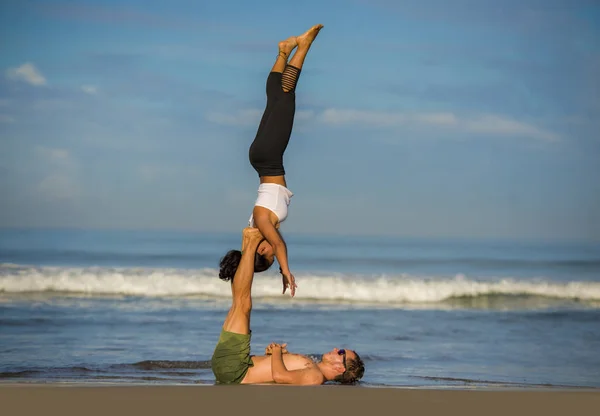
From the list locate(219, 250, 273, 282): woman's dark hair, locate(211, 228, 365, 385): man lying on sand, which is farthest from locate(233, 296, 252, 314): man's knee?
locate(219, 250, 273, 282): woman's dark hair

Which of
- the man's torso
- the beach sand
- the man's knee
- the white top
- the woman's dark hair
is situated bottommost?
the beach sand

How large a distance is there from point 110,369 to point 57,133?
12278 mm

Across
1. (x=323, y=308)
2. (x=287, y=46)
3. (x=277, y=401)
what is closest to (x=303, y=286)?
(x=323, y=308)

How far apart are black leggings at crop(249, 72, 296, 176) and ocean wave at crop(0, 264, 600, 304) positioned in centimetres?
678

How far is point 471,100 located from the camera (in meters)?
18.6

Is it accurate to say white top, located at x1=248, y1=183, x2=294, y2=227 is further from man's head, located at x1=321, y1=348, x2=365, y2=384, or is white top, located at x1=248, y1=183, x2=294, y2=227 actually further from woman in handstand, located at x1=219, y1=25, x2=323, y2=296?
man's head, located at x1=321, y1=348, x2=365, y2=384

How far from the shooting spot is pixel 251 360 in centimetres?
490

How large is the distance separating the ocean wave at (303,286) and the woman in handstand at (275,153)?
261 inches

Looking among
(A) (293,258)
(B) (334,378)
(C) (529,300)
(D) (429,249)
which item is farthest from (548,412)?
(D) (429,249)

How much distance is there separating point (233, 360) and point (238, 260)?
0.56m

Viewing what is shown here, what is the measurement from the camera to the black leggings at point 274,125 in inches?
192

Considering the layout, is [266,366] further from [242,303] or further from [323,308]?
[323,308]

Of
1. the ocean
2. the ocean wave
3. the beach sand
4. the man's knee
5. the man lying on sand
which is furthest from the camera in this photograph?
the ocean wave

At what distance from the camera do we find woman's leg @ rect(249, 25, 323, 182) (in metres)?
4.88
